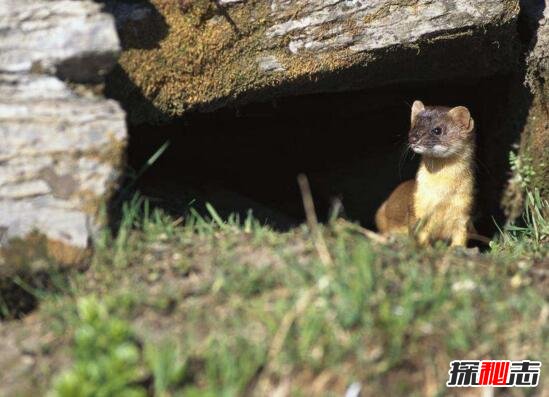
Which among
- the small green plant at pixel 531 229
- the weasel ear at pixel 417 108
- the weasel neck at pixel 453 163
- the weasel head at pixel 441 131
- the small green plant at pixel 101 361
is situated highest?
the small green plant at pixel 101 361

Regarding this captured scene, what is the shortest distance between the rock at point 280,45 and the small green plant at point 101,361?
6.31ft

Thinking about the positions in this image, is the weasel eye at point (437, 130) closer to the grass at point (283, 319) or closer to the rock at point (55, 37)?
the grass at point (283, 319)

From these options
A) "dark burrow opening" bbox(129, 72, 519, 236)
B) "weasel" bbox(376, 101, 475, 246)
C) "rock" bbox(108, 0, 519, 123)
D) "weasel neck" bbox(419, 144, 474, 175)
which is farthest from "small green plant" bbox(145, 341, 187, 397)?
"weasel neck" bbox(419, 144, 474, 175)

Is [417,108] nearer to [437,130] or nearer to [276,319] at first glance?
[437,130]

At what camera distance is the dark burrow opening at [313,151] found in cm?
635

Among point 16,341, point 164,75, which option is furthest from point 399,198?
point 16,341

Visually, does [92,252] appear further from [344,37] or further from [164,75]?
[344,37]

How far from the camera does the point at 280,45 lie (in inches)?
192

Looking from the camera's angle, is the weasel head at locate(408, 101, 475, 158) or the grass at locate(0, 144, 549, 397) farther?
the weasel head at locate(408, 101, 475, 158)

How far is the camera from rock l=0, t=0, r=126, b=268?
3.62 metres

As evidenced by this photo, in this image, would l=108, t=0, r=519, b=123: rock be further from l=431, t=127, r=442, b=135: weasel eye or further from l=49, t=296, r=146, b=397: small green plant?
l=49, t=296, r=146, b=397: small green plant

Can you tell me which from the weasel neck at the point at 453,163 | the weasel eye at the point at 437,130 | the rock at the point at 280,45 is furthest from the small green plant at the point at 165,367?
the weasel neck at the point at 453,163

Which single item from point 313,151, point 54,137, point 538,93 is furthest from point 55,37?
point 313,151

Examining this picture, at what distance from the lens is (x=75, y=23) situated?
12.5ft
